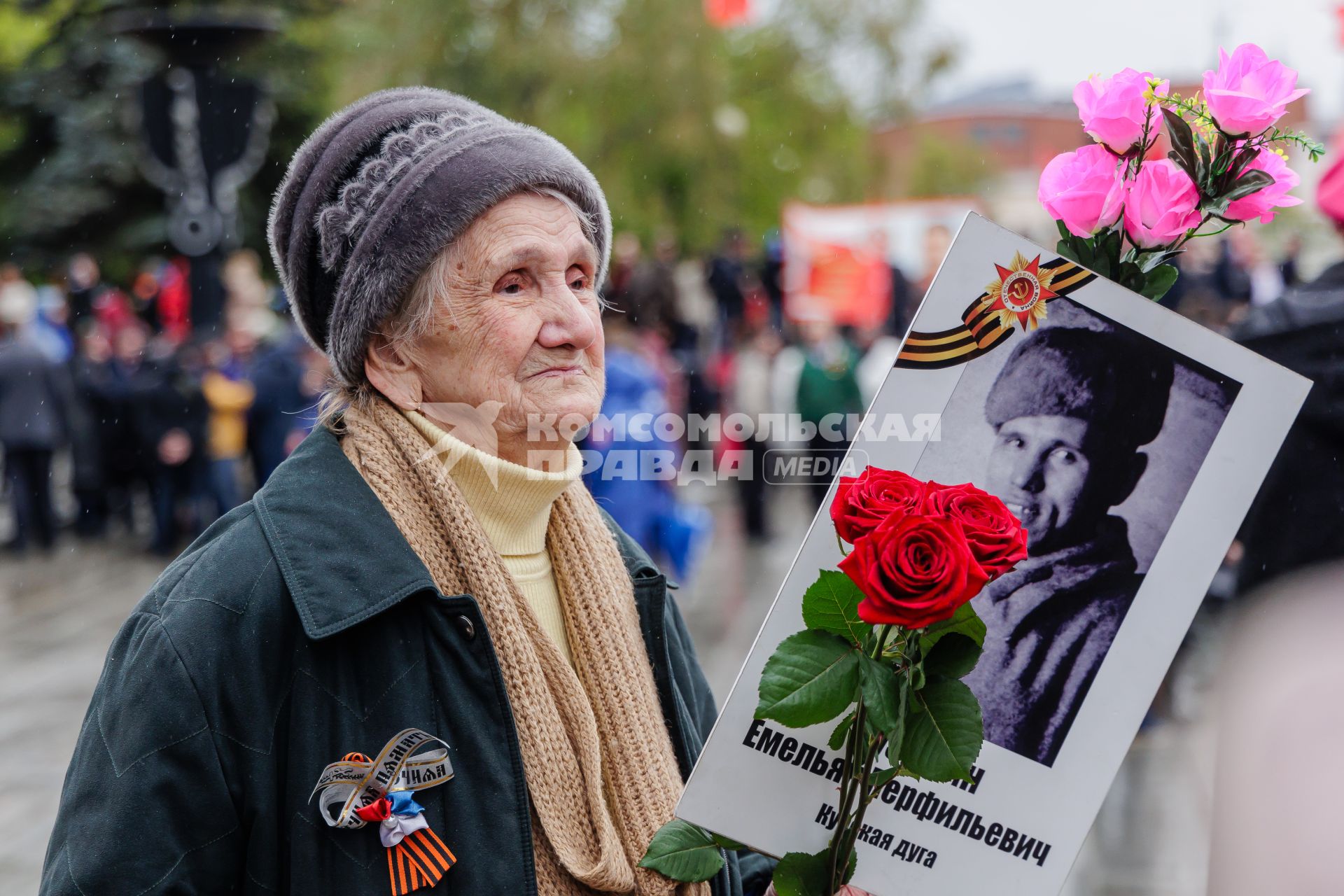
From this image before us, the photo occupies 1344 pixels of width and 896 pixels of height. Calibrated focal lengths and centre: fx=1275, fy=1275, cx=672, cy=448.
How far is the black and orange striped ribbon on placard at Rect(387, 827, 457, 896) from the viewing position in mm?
1664

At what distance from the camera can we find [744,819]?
1693 millimetres

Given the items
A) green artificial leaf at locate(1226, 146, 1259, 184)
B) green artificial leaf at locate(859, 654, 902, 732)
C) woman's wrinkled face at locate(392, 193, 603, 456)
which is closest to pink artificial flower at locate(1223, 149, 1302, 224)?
green artificial leaf at locate(1226, 146, 1259, 184)

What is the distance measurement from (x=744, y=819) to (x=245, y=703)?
0.67m

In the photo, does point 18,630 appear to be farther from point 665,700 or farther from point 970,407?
point 970,407

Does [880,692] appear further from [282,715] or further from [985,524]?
[282,715]

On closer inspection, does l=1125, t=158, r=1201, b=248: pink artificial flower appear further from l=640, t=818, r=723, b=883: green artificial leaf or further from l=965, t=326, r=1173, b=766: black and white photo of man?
l=640, t=818, r=723, b=883: green artificial leaf

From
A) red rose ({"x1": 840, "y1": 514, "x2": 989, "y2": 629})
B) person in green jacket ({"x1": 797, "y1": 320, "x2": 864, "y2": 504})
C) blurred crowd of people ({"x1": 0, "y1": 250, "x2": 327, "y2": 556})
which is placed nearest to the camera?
red rose ({"x1": 840, "y1": 514, "x2": 989, "y2": 629})

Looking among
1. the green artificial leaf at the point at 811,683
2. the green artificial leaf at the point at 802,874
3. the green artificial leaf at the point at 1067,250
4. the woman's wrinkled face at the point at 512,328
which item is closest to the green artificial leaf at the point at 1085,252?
the green artificial leaf at the point at 1067,250

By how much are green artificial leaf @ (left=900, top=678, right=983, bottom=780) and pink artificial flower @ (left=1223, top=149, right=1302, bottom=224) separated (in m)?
0.73

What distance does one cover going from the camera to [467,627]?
176 cm

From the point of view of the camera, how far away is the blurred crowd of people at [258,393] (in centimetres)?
866

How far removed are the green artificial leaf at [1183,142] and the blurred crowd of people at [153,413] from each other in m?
8.64

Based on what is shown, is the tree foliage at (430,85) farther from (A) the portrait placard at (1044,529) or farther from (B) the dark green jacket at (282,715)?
(A) the portrait placard at (1044,529)

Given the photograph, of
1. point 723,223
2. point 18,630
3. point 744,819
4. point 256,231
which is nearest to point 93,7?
point 18,630
